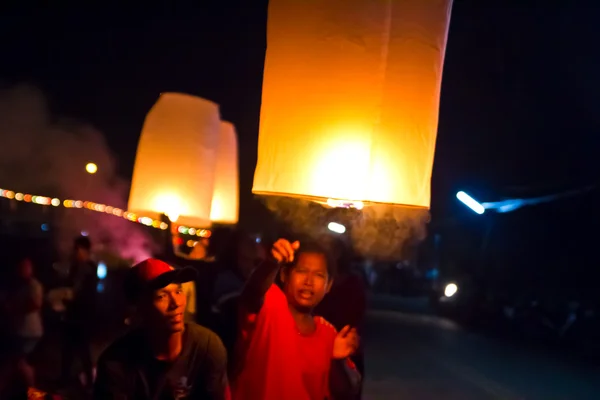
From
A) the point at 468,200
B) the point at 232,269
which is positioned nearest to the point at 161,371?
the point at 232,269

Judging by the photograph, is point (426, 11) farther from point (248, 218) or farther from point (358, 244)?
point (248, 218)

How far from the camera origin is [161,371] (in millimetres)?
2520

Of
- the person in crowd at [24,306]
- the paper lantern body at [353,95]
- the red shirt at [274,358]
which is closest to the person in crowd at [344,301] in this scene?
the red shirt at [274,358]

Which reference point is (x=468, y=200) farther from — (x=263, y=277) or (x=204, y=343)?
(x=204, y=343)

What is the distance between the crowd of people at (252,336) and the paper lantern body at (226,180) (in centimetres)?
135

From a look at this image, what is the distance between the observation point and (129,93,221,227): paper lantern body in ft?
13.1

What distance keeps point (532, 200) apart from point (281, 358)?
11.1 meters

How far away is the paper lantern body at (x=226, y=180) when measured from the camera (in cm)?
489

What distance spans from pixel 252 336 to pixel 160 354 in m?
0.44

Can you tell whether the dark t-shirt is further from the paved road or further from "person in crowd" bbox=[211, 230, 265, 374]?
the paved road

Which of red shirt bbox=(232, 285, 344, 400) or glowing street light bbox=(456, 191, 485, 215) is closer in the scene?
red shirt bbox=(232, 285, 344, 400)

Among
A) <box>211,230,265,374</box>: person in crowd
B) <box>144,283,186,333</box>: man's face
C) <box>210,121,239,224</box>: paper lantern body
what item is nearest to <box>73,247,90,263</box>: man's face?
<box>210,121,239,224</box>: paper lantern body

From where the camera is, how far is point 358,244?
10.4 ft

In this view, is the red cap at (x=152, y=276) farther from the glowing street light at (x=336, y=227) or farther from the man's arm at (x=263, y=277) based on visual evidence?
Answer: the glowing street light at (x=336, y=227)
